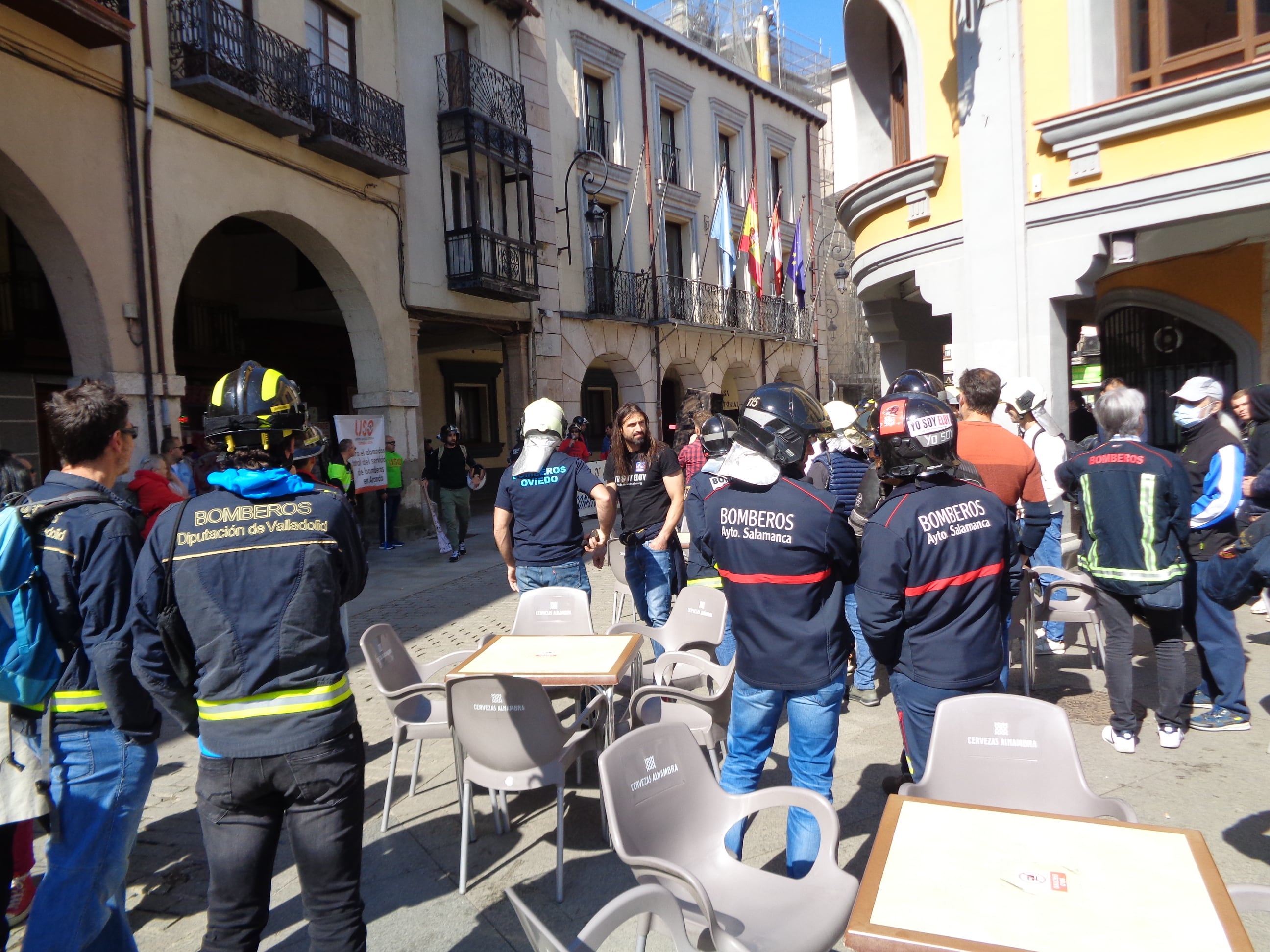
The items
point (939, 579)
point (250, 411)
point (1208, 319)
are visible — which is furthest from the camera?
point (1208, 319)

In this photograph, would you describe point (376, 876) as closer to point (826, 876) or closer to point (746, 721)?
point (746, 721)

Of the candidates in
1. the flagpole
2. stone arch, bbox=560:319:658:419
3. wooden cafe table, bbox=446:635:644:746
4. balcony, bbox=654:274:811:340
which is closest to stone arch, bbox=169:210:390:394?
stone arch, bbox=560:319:658:419

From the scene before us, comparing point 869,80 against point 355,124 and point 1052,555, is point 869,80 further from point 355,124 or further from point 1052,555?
point 355,124

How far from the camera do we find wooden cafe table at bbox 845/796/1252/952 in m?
1.71

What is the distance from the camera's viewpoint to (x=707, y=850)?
2709 mm

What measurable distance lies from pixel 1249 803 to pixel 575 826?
118 inches

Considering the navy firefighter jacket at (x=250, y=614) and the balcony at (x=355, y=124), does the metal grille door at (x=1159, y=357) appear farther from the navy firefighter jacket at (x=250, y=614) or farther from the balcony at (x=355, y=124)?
the balcony at (x=355, y=124)

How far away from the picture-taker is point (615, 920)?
6.42 feet

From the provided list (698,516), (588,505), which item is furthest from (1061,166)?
(588,505)

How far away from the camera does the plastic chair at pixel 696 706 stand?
3.66m

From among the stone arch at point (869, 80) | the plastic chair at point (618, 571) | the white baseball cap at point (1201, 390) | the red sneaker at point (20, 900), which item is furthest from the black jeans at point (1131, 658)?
the stone arch at point (869, 80)

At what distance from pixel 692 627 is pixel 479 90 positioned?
12.9 meters

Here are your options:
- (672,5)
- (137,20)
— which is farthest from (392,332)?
(672,5)

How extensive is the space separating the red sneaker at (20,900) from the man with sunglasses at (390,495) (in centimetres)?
976
